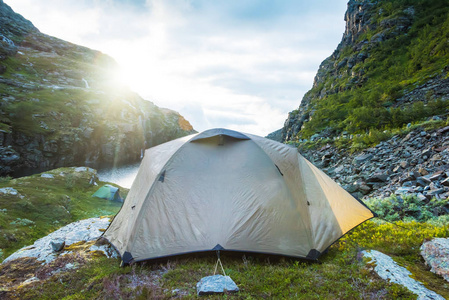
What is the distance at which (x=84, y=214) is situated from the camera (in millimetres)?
17188

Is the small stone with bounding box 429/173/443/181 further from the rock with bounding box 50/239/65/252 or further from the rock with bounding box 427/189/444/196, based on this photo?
the rock with bounding box 50/239/65/252

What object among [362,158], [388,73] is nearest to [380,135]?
[362,158]

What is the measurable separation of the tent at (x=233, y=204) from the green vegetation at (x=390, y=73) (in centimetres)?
2207

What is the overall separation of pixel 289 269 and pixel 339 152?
19.8 metres

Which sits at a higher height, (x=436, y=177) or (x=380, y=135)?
(x=380, y=135)

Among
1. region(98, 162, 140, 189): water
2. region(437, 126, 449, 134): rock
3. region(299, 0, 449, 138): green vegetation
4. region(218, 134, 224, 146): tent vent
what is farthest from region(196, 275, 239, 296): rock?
region(98, 162, 140, 189): water

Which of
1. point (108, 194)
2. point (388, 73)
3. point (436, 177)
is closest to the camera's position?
point (436, 177)

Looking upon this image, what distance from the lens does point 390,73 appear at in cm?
4684

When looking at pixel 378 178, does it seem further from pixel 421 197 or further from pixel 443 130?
pixel 443 130

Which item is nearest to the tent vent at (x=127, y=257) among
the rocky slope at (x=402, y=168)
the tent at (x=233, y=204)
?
the tent at (x=233, y=204)

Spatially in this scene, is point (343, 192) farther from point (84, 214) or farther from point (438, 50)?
point (438, 50)

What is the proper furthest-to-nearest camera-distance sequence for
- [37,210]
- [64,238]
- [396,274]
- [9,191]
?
[9,191] < [37,210] < [64,238] < [396,274]

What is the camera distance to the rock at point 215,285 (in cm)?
409

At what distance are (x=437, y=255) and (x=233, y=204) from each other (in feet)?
14.9
